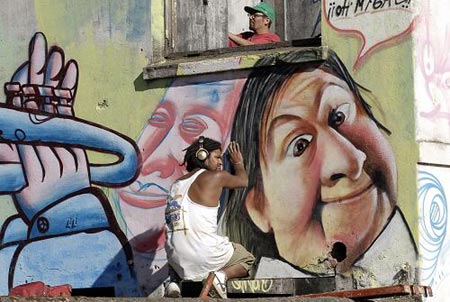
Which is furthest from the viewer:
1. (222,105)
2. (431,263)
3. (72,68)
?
(72,68)

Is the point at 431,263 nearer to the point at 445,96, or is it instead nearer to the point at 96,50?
the point at 445,96

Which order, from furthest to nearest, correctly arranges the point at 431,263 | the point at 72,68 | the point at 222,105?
the point at 72,68, the point at 222,105, the point at 431,263

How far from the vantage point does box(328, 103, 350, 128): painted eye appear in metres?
10.8

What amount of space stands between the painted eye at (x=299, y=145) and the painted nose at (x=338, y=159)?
0.13 meters

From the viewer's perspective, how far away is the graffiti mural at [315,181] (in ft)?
34.7

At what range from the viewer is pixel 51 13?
40.4 feet

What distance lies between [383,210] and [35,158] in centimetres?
352

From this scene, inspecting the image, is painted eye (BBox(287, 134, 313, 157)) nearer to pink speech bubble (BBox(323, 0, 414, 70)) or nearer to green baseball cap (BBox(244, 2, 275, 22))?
pink speech bubble (BBox(323, 0, 414, 70))

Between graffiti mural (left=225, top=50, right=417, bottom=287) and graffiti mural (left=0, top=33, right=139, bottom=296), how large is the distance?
4.10 feet

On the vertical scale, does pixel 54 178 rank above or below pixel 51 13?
below

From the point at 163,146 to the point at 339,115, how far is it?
169 centimetres

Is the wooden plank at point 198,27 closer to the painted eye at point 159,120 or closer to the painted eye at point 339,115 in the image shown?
the painted eye at point 159,120

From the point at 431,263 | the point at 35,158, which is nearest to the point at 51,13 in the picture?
the point at 35,158

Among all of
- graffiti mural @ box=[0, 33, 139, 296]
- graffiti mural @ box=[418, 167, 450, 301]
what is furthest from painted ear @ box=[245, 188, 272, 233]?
graffiti mural @ box=[418, 167, 450, 301]
